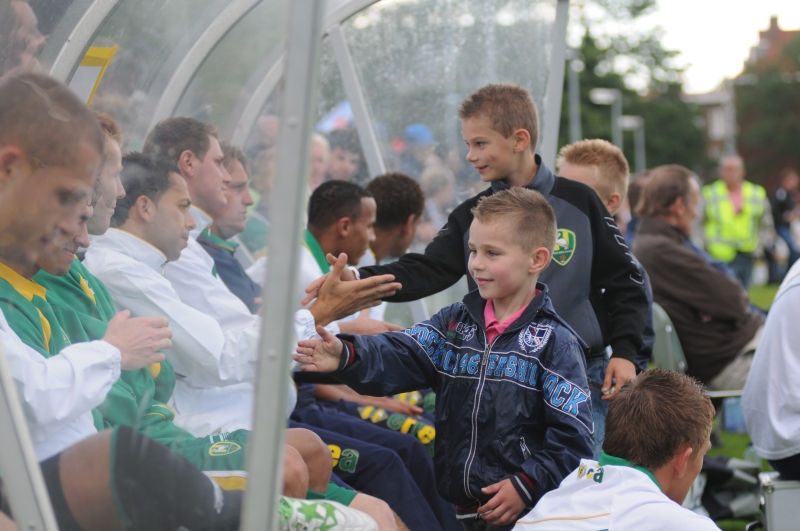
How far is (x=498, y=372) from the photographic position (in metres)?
2.39

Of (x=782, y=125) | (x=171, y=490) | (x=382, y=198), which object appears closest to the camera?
(x=171, y=490)

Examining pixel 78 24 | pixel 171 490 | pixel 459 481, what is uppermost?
pixel 78 24

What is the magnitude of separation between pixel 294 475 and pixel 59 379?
632mm

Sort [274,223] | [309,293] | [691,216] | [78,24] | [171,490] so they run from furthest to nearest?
[691,216] < [309,293] < [78,24] < [171,490] < [274,223]

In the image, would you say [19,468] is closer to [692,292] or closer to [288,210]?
[288,210]

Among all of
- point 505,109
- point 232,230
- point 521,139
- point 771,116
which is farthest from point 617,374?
point 771,116

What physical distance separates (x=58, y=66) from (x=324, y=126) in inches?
117

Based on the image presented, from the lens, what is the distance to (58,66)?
84.4 inches

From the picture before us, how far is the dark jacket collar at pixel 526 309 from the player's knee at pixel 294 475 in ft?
2.22

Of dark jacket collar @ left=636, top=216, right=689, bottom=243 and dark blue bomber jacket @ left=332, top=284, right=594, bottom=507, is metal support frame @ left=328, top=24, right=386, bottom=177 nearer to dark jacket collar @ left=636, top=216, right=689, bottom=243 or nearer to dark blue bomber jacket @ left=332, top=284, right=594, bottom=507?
dark jacket collar @ left=636, top=216, right=689, bottom=243

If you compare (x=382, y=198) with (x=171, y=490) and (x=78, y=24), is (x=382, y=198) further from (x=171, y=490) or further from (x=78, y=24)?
(x=171, y=490)

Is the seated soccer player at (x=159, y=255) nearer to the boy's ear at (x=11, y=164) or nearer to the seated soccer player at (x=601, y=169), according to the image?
the boy's ear at (x=11, y=164)

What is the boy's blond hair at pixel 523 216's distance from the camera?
2434 millimetres

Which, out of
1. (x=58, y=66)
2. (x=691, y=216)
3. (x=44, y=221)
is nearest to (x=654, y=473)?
(x=44, y=221)
